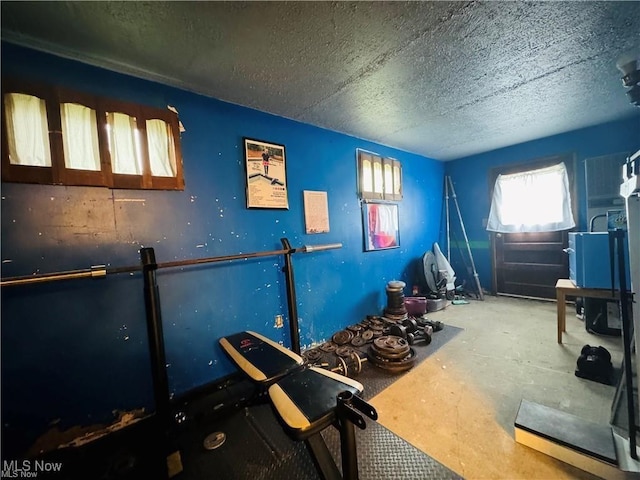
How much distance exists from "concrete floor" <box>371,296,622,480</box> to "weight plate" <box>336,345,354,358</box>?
0.47m

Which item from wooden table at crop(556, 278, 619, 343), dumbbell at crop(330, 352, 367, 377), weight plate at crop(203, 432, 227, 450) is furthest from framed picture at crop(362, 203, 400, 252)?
weight plate at crop(203, 432, 227, 450)

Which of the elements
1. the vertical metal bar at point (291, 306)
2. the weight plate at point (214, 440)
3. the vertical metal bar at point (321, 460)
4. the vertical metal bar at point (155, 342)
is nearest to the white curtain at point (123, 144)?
the vertical metal bar at point (155, 342)

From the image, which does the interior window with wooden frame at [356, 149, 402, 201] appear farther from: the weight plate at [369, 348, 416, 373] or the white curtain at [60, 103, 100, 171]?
the white curtain at [60, 103, 100, 171]

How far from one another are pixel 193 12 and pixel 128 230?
50.5 inches

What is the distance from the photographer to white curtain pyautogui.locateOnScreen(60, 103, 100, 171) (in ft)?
4.48

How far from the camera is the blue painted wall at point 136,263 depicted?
126 centimetres

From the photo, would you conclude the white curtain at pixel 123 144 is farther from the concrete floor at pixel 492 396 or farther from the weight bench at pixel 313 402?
the concrete floor at pixel 492 396

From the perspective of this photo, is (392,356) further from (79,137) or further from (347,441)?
(79,137)

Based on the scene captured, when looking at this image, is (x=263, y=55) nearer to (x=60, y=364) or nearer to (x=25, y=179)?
(x=25, y=179)

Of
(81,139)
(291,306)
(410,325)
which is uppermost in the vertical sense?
(81,139)

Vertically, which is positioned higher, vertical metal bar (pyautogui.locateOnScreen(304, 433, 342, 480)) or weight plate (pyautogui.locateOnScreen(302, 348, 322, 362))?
vertical metal bar (pyautogui.locateOnScreen(304, 433, 342, 480))

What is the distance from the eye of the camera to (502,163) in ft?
12.6

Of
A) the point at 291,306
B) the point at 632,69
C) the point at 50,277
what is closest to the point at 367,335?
the point at 291,306

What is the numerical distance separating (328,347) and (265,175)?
1822 mm
